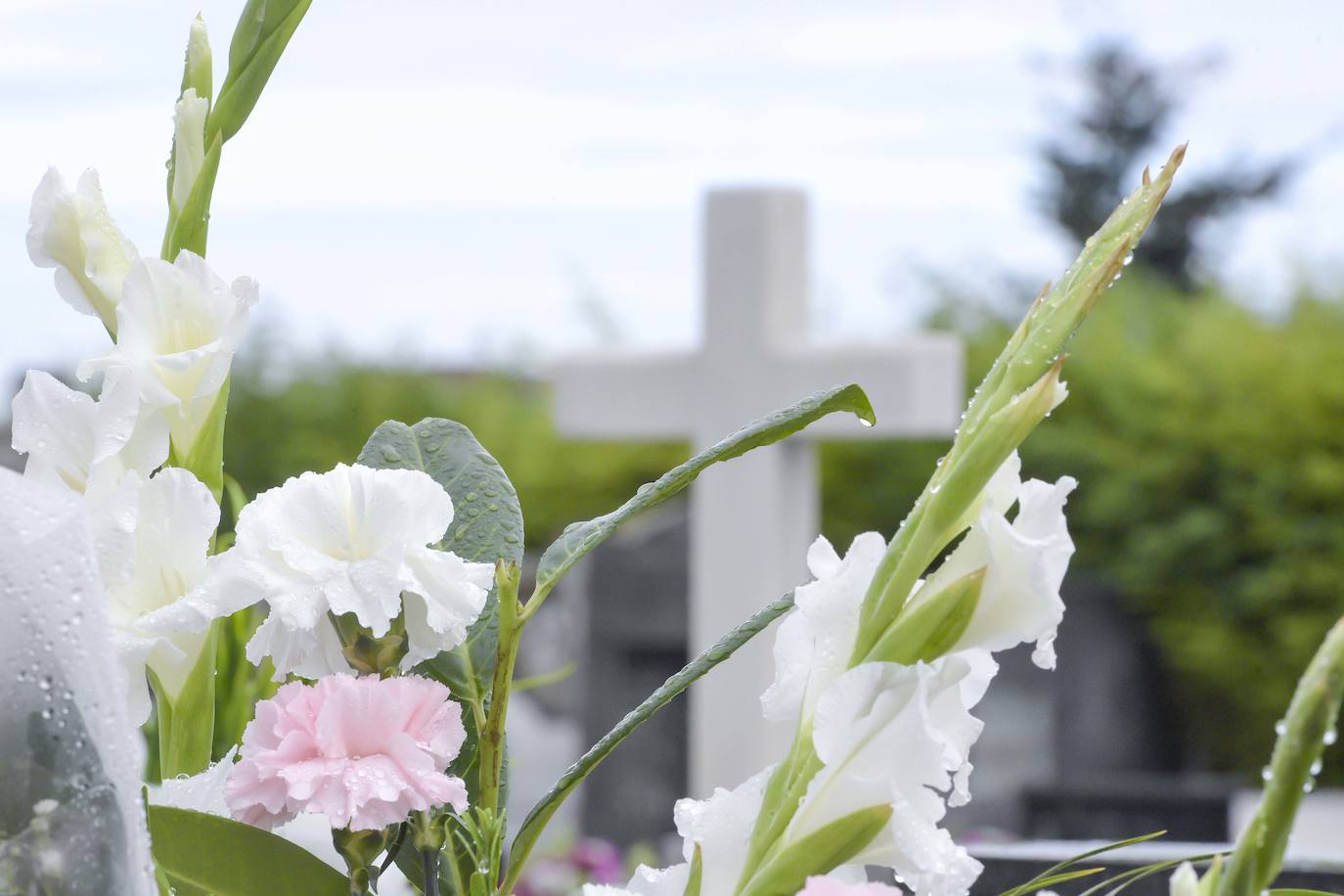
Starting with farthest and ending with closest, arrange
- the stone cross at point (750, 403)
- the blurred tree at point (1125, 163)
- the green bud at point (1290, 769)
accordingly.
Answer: the blurred tree at point (1125, 163) → the stone cross at point (750, 403) → the green bud at point (1290, 769)

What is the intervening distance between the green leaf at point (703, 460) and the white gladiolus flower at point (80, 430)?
0.31 feet

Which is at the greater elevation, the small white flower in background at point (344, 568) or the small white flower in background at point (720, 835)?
the small white flower in background at point (344, 568)

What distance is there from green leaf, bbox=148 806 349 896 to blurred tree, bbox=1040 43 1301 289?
12.1 m

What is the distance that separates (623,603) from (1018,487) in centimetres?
431

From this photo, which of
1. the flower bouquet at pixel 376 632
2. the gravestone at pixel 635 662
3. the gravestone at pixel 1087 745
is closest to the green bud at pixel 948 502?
the flower bouquet at pixel 376 632

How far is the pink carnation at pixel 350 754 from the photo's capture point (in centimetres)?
32

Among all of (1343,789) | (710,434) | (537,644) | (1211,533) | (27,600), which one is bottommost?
(1343,789)

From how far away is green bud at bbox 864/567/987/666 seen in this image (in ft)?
0.93

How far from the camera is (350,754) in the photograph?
333 mm

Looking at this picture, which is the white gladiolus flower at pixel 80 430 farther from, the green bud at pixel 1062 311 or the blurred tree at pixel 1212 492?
the blurred tree at pixel 1212 492

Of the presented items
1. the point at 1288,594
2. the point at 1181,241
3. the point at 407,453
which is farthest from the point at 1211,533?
the point at 1181,241

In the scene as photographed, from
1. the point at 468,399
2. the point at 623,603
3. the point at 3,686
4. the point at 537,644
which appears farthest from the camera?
the point at 468,399

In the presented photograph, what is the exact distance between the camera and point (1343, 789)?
539cm

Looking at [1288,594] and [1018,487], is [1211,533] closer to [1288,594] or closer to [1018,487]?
[1288,594]
